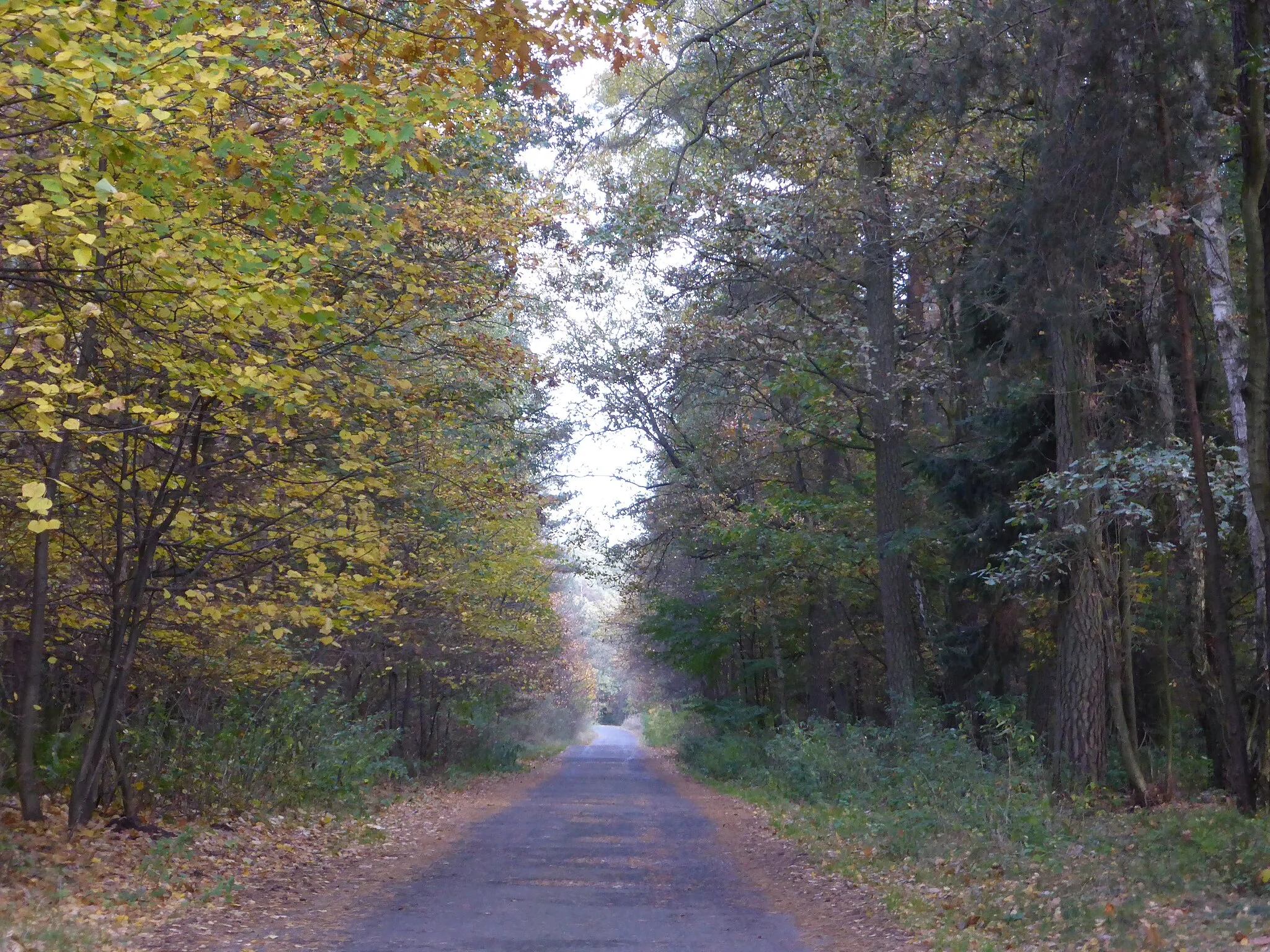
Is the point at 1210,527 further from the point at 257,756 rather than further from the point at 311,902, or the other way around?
the point at 257,756

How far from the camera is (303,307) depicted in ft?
25.3

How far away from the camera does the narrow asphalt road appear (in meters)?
8.01

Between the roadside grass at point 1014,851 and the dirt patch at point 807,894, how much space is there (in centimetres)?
20

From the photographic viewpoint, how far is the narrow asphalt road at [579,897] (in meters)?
8.01

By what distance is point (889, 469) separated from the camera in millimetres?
20812

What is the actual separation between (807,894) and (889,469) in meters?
11.5

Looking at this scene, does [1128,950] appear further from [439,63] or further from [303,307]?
[439,63]

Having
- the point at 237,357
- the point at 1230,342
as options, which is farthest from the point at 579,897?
the point at 1230,342

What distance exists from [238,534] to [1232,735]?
31.4 ft

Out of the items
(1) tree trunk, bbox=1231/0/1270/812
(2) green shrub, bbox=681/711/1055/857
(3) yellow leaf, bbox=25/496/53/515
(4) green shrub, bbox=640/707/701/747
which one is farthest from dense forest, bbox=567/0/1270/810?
(4) green shrub, bbox=640/707/701/747

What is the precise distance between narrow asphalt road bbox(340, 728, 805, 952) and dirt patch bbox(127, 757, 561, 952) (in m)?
0.26

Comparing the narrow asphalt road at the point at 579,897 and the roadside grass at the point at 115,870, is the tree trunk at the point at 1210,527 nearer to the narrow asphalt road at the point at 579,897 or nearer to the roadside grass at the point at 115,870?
the narrow asphalt road at the point at 579,897

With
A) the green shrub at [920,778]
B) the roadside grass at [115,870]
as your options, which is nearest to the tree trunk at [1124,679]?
the green shrub at [920,778]

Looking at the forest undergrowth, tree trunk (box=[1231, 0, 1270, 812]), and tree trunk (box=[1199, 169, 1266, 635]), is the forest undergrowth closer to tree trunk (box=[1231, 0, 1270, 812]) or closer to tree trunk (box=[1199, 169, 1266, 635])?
tree trunk (box=[1231, 0, 1270, 812])
